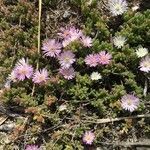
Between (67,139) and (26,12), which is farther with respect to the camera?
(26,12)

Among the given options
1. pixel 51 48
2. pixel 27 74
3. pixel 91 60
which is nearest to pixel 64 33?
pixel 51 48

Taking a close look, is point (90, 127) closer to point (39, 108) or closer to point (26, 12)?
point (39, 108)

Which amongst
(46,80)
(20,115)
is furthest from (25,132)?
(46,80)

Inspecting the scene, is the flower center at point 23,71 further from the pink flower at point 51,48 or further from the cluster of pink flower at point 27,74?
the pink flower at point 51,48

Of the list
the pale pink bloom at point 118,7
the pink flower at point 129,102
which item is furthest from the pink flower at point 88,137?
the pale pink bloom at point 118,7

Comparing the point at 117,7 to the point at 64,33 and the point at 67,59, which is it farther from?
the point at 67,59

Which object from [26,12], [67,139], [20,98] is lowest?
[67,139]
